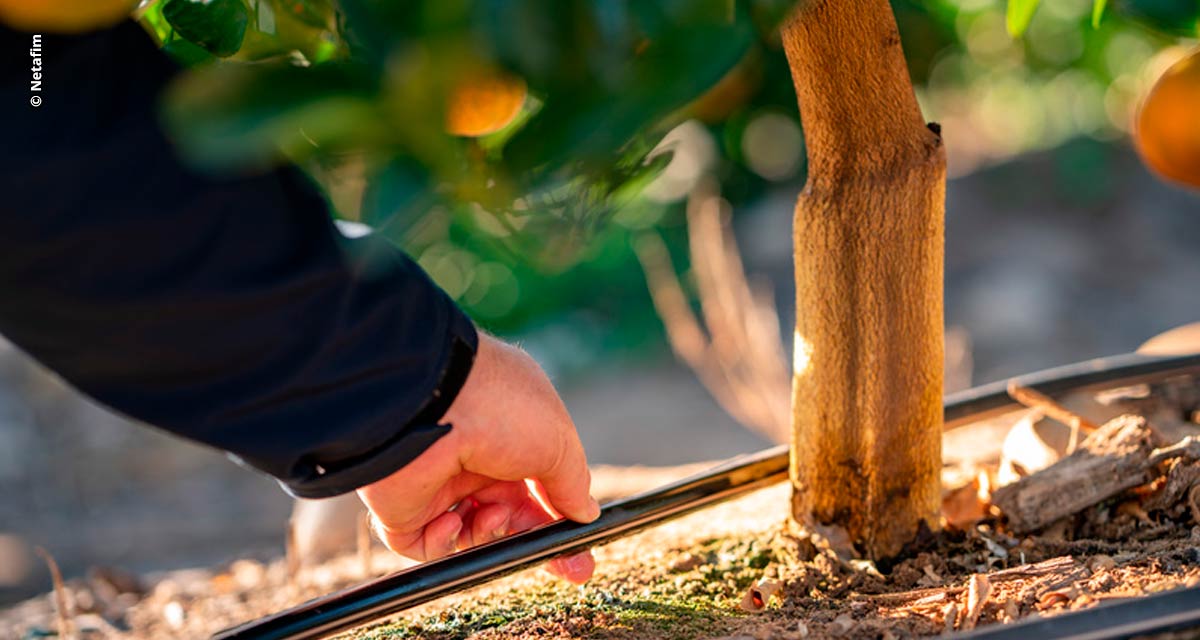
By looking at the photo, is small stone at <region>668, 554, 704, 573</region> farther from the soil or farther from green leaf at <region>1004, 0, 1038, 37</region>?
green leaf at <region>1004, 0, 1038, 37</region>

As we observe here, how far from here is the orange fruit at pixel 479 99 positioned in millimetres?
362

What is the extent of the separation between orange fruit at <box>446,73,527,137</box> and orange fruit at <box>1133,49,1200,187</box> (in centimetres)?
82

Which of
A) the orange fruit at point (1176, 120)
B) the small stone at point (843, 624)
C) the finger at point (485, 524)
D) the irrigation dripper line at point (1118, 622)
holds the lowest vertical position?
the irrigation dripper line at point (1118, 622)

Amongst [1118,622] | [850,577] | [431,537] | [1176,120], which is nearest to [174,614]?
[431,537]

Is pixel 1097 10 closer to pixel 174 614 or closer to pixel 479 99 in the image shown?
pixel 479 99

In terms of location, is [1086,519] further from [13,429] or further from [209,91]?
[13,429]

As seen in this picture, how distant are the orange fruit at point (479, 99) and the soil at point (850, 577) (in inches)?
21.3

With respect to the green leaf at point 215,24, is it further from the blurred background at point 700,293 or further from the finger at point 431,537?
the blurred background at point 700,293

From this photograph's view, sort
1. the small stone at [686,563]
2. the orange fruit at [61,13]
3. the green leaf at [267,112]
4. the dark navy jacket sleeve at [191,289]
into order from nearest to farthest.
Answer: the green leaf at [267,112]
the orange fruit at [61,13]
the dark navy jacket sleeve at [191,289]
the small stone at [686,563]

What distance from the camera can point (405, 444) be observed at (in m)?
0.76

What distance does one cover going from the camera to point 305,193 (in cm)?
71

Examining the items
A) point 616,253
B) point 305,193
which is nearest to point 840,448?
point 305,193

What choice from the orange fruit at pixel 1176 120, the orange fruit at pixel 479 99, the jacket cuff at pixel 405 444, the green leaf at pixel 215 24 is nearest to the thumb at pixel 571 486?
the jacket cuff at pixel 405 444

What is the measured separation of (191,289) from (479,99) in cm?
34
